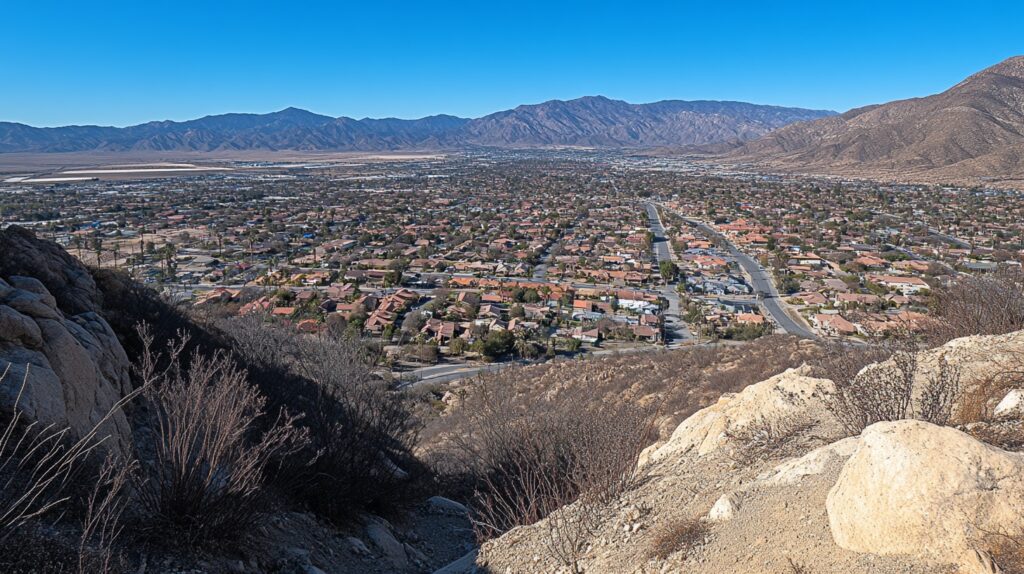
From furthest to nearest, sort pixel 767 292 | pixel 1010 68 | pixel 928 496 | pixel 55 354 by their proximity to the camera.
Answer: pixel 1010 68
pixel 767 292
pixel 55 354
pixel 928 496

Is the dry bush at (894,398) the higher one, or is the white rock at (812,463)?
the dry bush at (894,398)

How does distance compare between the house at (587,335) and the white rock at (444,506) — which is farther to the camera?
the house at (587,335)

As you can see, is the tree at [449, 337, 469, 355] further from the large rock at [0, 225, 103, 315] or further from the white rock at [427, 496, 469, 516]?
the large rock at [0, 225, 103, 315]

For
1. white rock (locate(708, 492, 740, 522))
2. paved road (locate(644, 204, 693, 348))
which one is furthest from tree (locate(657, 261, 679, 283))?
white rock (locate(708, 492, 740, 522))

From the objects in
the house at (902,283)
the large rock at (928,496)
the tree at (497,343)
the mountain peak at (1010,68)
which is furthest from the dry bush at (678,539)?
the mountain peak at (1010,68)

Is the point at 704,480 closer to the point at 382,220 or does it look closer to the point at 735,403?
the point at 735,403

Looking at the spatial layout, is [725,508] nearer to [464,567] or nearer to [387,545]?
[464,567]

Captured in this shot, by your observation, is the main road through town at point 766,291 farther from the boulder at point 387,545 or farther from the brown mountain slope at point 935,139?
the brown mountain slope at point 935,139

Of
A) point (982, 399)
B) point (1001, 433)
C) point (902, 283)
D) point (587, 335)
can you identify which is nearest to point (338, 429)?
point (1001, 433)
